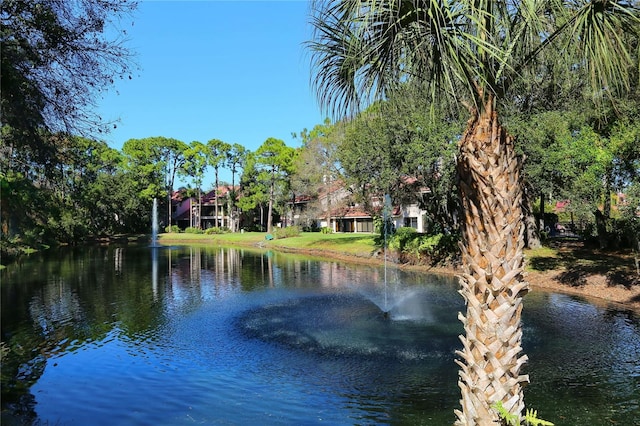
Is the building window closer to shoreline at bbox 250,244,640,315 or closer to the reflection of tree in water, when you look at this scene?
shoreline at bbox 250,244,640,315

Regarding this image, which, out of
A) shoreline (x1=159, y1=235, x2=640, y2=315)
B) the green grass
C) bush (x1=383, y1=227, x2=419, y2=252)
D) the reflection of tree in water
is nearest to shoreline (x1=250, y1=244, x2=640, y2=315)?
shoreline (x1=159, y1=235, x2=640, y2=315)

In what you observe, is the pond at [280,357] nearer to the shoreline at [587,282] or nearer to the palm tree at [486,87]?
the shoreline at [587,282]

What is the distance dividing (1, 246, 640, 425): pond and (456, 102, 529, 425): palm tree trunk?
11.9ft

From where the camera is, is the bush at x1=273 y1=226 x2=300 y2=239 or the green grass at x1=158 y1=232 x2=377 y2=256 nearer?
the green grass at x1=158 y1=232 x2=377 y2=256

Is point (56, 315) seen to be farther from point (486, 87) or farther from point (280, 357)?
point (486, 87)

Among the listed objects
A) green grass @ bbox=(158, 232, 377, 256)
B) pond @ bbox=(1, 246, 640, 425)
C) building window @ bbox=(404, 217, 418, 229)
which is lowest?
pond @ bbox=(1, 246, 640, 425)

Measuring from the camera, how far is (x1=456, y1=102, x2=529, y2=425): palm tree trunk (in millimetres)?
4145

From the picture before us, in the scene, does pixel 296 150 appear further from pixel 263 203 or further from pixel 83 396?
pixel 83 396

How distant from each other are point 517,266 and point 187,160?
75.9m

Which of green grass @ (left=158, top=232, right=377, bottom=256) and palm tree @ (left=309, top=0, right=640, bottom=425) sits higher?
palm tree @ (left=309, top=0, right=640, bottom=425)

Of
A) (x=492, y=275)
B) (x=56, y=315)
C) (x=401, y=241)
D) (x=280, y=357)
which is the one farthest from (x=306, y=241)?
(x=492, y=275)

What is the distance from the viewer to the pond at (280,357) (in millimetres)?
7969

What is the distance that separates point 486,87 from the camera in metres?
4.27

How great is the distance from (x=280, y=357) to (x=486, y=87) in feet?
28.1
